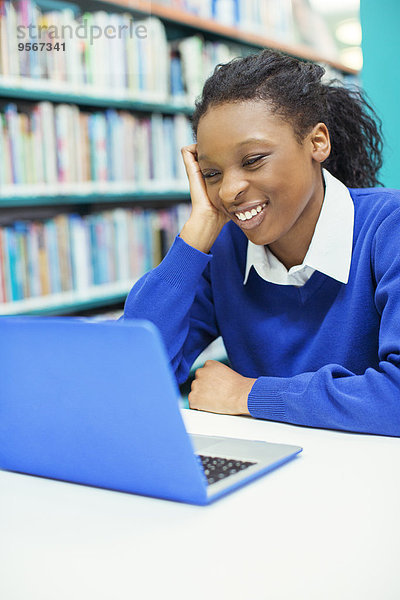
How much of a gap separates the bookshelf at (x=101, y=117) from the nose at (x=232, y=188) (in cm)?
125

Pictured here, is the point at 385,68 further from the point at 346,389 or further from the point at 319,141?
the point at 346,389

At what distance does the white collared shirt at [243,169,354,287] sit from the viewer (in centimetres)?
124

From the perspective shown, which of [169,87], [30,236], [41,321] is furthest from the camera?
[169,87]

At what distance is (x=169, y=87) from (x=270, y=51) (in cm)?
173

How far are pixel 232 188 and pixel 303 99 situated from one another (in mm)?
223

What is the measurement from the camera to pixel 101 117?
103 inches

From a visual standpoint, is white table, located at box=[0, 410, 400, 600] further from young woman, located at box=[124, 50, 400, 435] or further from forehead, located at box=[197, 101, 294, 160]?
forehead, located at box=[197, 101, 294, 160]

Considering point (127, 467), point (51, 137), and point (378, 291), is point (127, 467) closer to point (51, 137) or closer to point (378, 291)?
point (378, 291)

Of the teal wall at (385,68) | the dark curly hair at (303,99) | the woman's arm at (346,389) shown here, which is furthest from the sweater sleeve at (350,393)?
the teal wall at (385,68)

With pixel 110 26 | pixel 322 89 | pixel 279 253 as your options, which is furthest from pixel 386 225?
pixel 110 26

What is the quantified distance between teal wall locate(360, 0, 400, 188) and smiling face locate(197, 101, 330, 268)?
0.69 m

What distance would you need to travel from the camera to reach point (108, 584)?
0.57 metres

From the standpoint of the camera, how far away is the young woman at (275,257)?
116 cm

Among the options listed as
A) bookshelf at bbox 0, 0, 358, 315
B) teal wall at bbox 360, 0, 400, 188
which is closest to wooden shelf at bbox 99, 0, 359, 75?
bookshelf at bbox 0, 0, 358, 315
